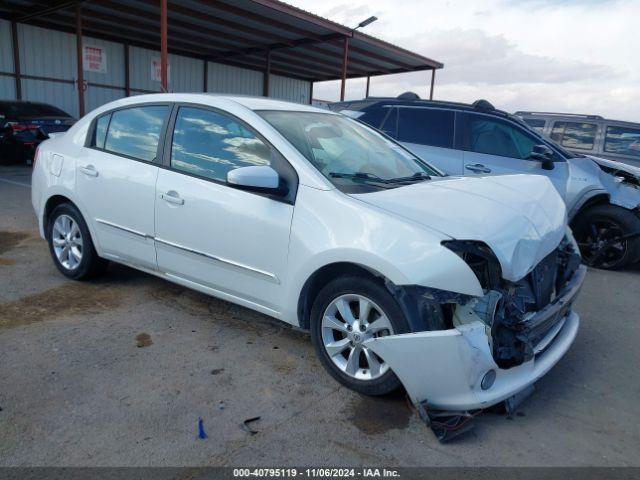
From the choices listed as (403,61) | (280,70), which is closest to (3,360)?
(403,61)

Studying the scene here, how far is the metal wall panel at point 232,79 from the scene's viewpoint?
2128 centimetres

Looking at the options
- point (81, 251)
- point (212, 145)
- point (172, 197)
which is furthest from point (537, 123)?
point (81, 251)

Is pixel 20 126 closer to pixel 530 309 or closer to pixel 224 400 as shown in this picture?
pixel 224 400

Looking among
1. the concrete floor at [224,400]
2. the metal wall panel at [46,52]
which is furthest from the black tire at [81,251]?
the metal wall panel at [46,52]

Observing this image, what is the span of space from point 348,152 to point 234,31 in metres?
13.5

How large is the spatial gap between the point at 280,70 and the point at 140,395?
71.4 feet

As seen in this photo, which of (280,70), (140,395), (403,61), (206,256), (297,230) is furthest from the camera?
(280,70)

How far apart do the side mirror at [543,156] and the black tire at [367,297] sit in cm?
408

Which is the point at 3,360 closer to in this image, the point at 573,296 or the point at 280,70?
the point at 573,296

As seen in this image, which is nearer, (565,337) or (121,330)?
(565,337)

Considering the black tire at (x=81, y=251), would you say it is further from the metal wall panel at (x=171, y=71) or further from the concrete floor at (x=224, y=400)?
the metal wall panel at (x=171, y=71)

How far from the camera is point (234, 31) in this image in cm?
1555

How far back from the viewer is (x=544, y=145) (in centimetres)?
620

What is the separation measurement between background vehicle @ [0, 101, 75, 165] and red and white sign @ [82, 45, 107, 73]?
6.00 metres
